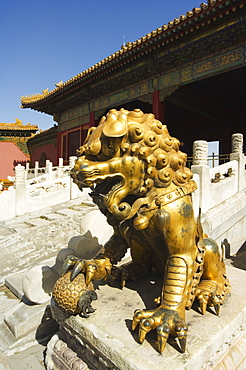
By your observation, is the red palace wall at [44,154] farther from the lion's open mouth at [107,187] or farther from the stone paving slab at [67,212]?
the lion's open mouth at [107,187]

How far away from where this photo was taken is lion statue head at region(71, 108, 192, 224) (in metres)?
1.39

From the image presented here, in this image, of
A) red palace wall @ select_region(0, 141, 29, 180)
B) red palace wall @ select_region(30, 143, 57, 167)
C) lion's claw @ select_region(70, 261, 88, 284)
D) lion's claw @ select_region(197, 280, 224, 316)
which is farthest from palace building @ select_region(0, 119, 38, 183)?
lion's claw @ select_region(197, 280, 224, 316)

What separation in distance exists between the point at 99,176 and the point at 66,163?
1358cm

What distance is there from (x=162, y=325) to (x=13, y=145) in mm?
22989

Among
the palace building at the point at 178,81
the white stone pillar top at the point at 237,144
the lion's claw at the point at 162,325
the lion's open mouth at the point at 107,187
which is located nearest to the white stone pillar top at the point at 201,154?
the white stone pillar top at the point at 237,144

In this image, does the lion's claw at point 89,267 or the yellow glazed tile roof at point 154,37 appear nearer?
the lion's claw at point 89,267

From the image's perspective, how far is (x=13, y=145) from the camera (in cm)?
2155

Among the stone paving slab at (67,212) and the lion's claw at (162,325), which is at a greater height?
the lion's claw at (162,325)

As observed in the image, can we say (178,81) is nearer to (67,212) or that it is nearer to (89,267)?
(67,212)

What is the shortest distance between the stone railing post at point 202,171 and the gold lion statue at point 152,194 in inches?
94.1

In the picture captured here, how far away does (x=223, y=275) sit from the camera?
71.6 inches

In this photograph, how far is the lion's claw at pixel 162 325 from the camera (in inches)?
47.4

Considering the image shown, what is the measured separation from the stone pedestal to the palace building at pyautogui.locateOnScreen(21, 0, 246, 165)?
21.3 ft

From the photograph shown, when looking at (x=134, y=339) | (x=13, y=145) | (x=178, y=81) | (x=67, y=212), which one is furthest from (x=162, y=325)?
(x=13, y=145)
